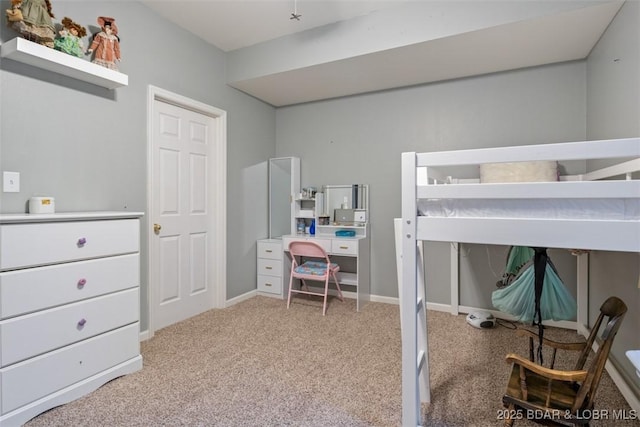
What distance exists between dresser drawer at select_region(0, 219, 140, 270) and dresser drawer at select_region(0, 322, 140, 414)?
49cm

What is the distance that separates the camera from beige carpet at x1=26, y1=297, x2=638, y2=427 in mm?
1610

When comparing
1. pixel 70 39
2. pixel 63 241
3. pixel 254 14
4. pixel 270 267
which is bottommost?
pixel 270 267

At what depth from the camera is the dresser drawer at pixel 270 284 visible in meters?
3.67

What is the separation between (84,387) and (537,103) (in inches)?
160

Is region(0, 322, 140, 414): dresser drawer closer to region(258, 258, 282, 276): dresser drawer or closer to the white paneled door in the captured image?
the white paneled door

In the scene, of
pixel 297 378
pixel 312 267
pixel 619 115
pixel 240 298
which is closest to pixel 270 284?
pixel 240 298

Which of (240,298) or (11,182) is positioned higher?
(11,182)

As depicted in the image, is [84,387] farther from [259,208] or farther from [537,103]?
[537,103]

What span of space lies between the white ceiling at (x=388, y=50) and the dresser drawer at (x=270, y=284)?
216 cm

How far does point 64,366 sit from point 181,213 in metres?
1.52

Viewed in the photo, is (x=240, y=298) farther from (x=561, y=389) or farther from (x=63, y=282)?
(x=561, y=389)

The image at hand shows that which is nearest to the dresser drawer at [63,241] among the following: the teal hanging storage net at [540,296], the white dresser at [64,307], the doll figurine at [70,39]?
the white dresser at [64,307]

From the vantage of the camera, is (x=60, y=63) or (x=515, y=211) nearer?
(x=515, y=211)

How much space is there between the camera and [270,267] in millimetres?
3723
